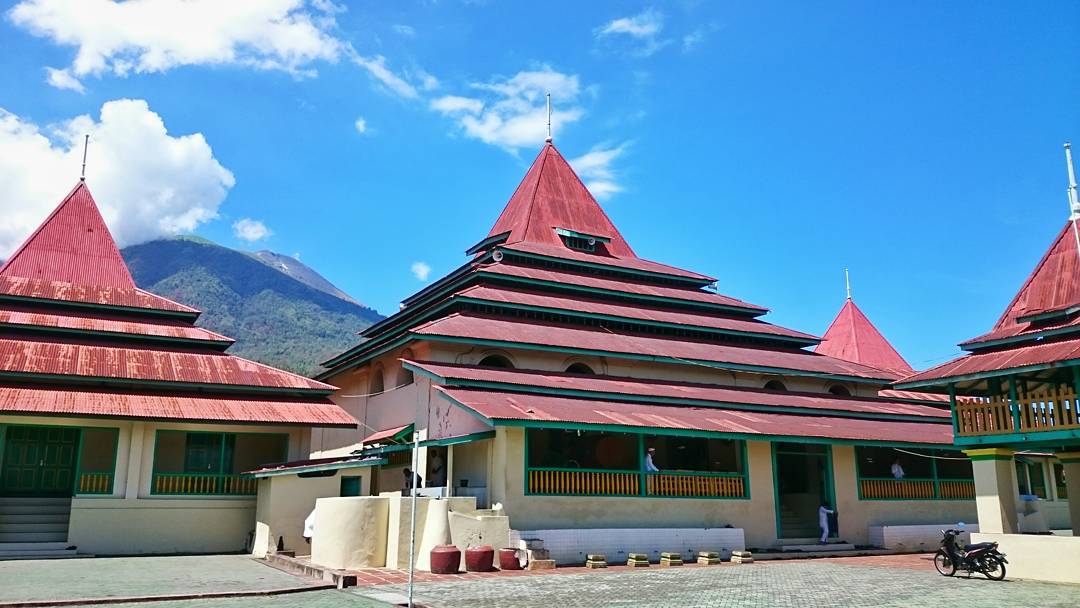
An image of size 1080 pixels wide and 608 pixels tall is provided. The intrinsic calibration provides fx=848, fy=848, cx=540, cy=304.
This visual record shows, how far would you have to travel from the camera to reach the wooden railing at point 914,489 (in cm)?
2359

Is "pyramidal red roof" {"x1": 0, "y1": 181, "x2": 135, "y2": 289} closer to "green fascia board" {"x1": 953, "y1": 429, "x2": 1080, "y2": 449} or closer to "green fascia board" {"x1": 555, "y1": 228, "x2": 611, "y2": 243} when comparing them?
"green fascia board" {"x1": 555, "y1": 228, "x2": 611, "y2": 243}

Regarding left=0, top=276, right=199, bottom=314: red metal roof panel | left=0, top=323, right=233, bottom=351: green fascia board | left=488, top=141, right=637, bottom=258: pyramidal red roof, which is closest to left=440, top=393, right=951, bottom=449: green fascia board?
left=0, top=323, right=233, bottom=351: green fascia board

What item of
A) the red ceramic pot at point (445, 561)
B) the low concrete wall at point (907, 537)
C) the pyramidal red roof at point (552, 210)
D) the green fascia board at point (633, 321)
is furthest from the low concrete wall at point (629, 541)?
the pyramidal red roof at point (552, 210)

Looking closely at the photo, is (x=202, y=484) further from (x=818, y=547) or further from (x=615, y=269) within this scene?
(x=818, y=547)

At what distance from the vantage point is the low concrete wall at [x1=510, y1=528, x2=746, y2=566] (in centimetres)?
1802

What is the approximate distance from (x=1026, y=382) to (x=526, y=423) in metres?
10.2

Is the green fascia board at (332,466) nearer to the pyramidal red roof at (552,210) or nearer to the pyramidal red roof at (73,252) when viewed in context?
the pyramidal red roof at (73,252)

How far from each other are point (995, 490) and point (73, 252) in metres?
27.2

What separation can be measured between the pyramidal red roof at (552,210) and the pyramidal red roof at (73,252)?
13.9 meters

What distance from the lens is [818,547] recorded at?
21.8 meters

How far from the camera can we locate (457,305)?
24.5m

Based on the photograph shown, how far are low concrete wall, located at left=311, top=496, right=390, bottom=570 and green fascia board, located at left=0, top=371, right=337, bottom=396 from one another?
7382 mm

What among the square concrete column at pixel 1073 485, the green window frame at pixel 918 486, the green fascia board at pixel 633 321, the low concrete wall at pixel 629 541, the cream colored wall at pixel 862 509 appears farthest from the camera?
the green fascia board at pixel 633 321

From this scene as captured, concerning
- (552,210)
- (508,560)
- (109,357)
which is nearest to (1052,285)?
(508,560)
